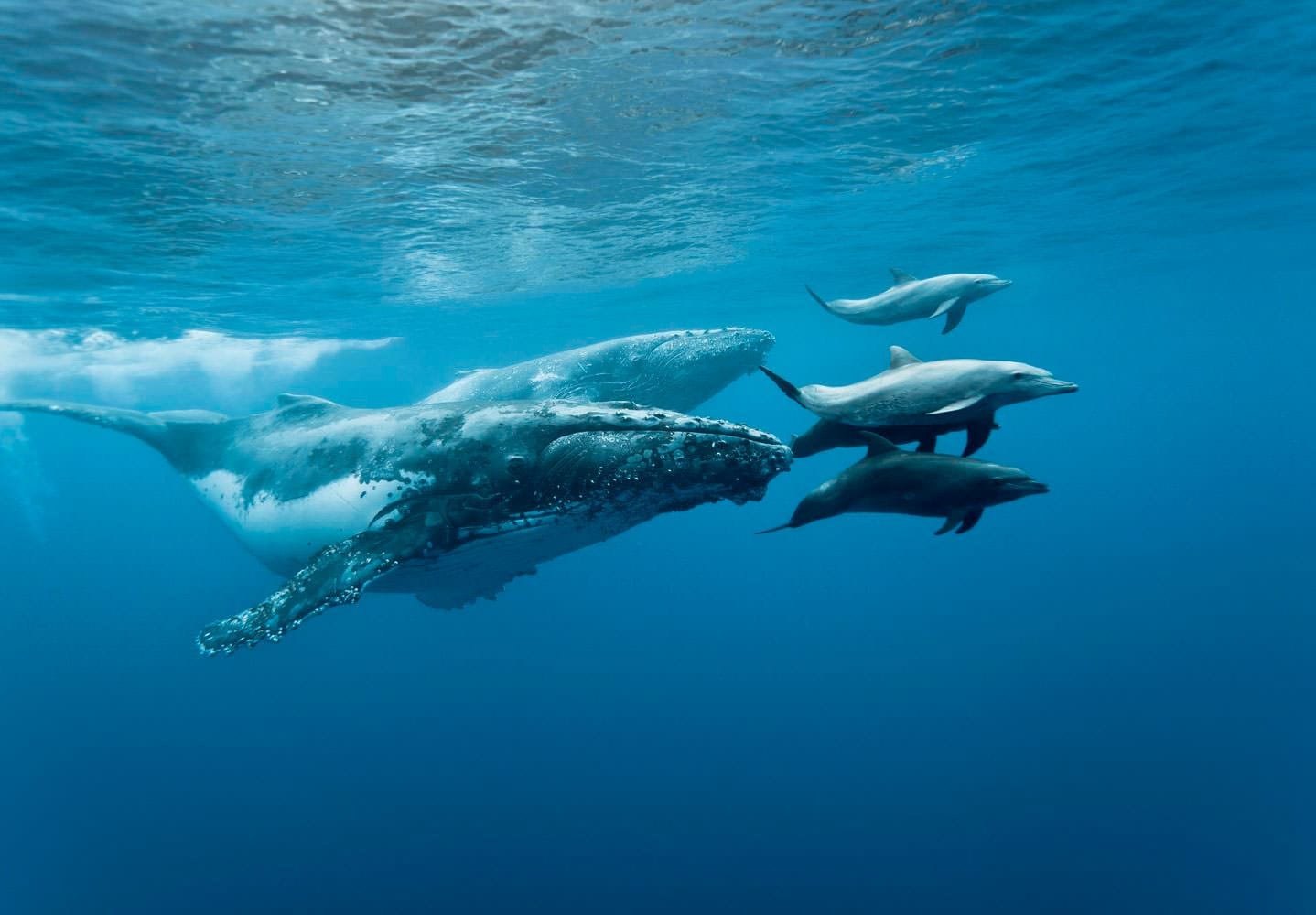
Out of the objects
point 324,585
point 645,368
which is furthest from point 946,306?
point 645,368

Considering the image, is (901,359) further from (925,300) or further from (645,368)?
(645,368)

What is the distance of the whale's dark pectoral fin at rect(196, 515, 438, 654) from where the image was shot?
526 cm

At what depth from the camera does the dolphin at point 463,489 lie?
5.40 metres

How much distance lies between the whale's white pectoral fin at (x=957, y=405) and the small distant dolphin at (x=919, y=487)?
8.4 inches

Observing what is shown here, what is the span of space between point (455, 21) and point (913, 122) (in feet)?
34.1

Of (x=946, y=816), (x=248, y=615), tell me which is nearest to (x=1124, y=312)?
(x=946, y=816)

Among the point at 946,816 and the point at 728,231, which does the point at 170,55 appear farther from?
the point at 946,816

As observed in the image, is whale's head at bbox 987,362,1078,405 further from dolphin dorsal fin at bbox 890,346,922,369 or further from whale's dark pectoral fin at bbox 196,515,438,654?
whale's dark pectoral fin at bbox 196,515,438,654

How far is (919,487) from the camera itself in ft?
11.7

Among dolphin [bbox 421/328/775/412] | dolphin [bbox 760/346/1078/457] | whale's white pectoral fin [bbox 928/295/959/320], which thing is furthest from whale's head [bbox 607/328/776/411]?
dolphin [bbox 760/346/1078/457]

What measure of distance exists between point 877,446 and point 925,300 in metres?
3.63

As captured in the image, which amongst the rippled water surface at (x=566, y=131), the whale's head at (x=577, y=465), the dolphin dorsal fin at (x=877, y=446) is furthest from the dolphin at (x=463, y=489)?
the rippled water surface at (x=566, y=131)

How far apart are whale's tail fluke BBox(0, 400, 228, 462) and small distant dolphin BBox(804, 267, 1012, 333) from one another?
8.68 metres

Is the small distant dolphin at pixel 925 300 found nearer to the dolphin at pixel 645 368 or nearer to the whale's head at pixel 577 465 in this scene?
the whale's head at pixel 577 465
